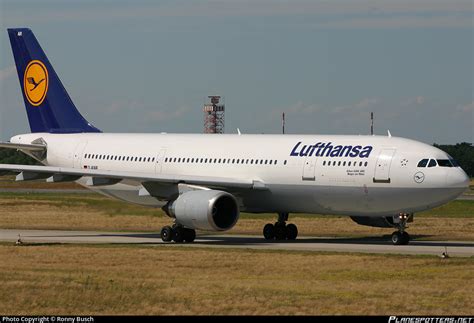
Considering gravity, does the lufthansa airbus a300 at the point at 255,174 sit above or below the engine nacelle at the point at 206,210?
above

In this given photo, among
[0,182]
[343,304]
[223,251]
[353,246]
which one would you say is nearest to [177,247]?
[223,251]

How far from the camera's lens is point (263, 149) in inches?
1818

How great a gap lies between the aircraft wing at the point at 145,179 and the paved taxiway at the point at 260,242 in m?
2.13

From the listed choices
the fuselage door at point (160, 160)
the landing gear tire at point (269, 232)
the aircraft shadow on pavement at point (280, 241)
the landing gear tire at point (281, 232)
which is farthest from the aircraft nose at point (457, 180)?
the fuselage door at point (160, 160)

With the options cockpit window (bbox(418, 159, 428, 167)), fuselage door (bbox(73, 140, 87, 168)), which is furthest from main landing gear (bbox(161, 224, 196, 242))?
cockpit window (bbox(418, 159, 428, 167))

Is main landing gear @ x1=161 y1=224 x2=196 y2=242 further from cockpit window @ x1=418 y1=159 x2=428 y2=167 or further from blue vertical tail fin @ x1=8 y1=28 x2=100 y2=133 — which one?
blue vertical tail fin @ x1=8 y1=28 x2=100 y2=133

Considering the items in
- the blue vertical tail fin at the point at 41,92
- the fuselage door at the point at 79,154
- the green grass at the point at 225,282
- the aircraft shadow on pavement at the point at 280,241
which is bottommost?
the green grass at the point at 225,282

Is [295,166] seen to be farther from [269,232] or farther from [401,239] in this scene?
[401,239]

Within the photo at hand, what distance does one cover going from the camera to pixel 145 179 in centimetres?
4469

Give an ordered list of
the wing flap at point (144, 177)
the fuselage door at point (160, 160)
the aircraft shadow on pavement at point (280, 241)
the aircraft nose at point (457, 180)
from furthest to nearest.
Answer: the fuselage door at point (160, 160)
the wing flap at point (144, 177)
the aircraft shadow on pavement at point (280, 241)
the aircraft nose at point (457, 180)

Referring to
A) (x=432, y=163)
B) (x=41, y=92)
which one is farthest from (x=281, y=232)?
(x=41, y=92)

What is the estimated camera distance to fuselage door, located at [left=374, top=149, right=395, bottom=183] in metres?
41.8

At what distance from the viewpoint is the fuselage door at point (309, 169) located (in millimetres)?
43625

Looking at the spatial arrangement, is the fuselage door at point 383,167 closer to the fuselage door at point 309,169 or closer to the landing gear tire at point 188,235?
the fuselage door at point 309,169
